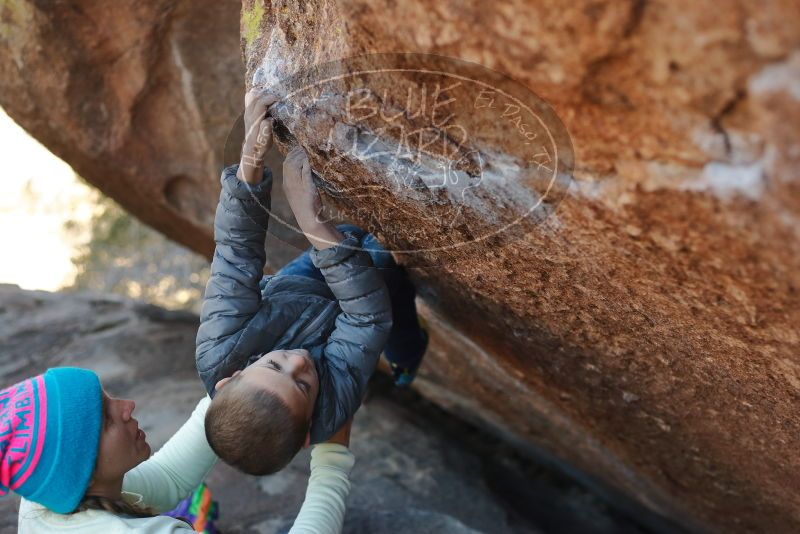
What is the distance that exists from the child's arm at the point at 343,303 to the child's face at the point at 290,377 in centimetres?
8

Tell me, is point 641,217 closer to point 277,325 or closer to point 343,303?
point 343,303

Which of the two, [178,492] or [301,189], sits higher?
[301,189]

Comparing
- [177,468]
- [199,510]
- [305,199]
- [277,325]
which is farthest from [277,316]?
[199,510]

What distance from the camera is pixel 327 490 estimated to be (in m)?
2.05

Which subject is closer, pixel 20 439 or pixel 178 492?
pixel 20 439

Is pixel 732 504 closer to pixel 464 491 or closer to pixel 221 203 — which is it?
pixel 464 491

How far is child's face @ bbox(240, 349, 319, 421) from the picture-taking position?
1.81 m

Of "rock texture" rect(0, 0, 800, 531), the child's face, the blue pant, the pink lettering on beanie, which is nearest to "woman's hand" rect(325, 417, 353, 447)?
the child's face

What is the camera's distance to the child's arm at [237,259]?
A: 1.83m

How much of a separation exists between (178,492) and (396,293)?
0.91 metres

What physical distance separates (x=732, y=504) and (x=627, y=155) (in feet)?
6.32

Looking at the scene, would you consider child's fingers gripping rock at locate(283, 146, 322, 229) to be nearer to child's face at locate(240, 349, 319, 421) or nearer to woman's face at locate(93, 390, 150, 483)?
child's face at locate(240, 349, 319, 421)

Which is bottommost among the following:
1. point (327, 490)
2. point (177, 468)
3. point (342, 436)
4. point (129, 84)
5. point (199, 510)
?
point (199, 510)

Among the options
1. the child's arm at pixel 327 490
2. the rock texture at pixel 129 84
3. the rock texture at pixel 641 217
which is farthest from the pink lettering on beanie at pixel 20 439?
the rock texture at pixel 129 84
